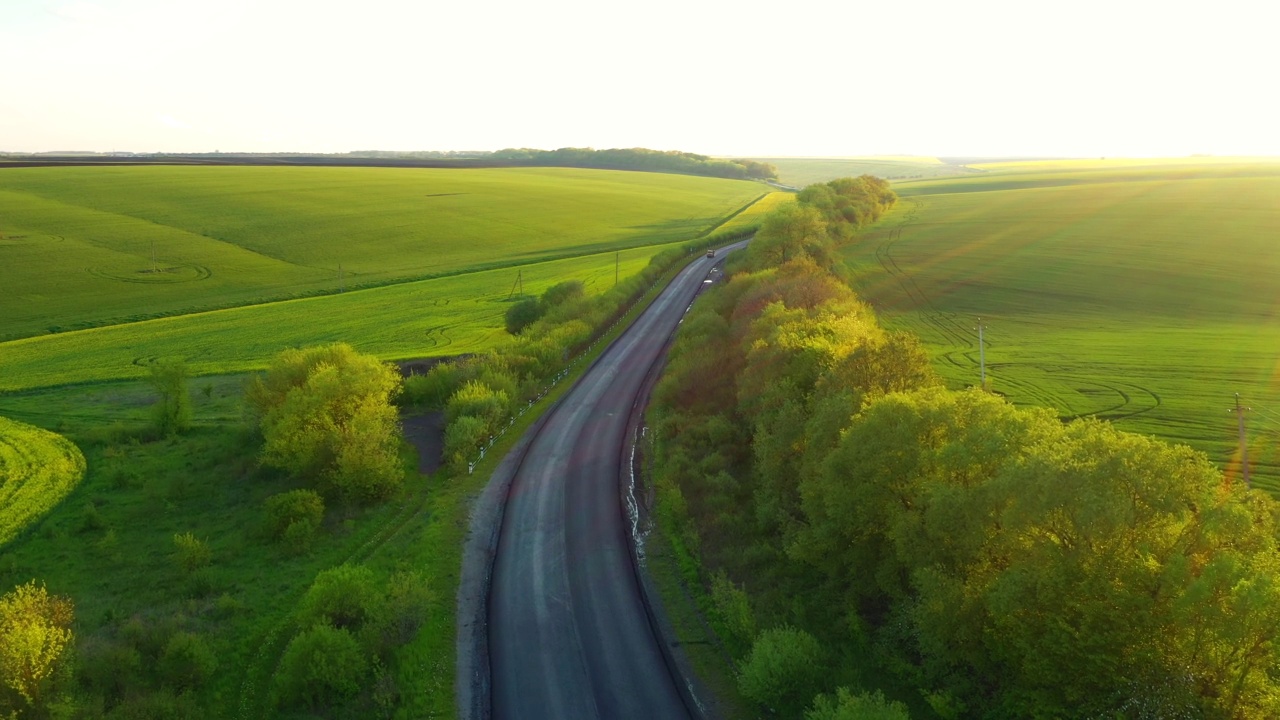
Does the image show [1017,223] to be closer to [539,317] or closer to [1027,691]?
[539,317]

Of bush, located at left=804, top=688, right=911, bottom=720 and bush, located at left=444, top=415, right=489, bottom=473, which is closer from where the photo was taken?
bush, located at left=804, top=688, right=911, bottom=720

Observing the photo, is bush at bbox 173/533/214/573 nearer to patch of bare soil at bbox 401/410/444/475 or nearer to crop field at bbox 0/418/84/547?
crop field at bbox 0/418/84/547

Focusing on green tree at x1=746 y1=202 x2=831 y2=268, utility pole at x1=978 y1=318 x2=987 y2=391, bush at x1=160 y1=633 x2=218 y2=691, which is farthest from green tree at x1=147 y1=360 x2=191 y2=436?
green tree at x1=746 y1=202 x2=831 y2=268

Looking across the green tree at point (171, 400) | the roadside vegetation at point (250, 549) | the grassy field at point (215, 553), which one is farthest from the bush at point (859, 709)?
the green tree at point (171, 400)

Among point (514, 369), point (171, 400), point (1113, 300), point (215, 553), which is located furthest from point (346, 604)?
point (1113, 300)

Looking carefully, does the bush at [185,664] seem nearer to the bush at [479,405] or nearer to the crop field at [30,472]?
the crop field at [30,472]

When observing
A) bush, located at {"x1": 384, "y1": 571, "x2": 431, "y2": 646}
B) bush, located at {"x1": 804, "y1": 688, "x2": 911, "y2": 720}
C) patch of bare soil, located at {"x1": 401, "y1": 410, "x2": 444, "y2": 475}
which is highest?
bush, located at {"x1": 804, "y1": 688, "x2": 911, "y2": 720}

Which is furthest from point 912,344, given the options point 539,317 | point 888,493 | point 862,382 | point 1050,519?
point 539,317
